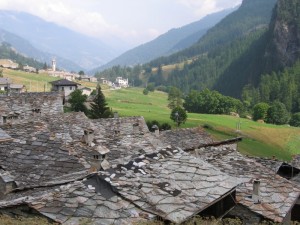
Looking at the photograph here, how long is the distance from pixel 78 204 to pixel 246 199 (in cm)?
794

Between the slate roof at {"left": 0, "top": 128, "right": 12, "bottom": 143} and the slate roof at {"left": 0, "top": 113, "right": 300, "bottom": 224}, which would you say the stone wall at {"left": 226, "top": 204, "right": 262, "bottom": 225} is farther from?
the slate roof at {"left": 0, "top": 128, "right": 12, "bottom": 143}

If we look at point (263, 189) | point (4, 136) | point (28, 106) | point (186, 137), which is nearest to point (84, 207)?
point (263, 189)

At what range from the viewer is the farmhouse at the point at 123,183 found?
1009 cm

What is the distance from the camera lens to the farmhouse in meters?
10.1

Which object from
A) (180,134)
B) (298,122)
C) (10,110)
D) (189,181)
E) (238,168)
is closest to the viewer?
(189,181)

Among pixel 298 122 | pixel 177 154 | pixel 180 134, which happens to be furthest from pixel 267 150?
pixel 298 122

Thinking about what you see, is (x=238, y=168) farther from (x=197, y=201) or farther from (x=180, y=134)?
(x=180, y=134)

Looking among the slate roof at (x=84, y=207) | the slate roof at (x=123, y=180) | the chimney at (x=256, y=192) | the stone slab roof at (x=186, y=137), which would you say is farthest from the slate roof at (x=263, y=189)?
the stone slab roof at (x=186, y=137)

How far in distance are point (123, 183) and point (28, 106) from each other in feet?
80.2

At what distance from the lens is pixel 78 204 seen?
32.8 feet

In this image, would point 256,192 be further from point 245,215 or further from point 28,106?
point 28,106

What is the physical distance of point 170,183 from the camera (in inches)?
450

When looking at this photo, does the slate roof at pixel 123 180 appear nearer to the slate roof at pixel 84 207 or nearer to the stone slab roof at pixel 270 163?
the slate roof at pixel 84 207

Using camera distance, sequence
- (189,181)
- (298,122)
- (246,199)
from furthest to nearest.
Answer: (298,122) < (246,199) < (189,181)
